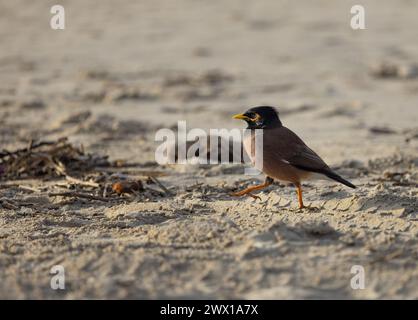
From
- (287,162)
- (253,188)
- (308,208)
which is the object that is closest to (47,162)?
(253,188)

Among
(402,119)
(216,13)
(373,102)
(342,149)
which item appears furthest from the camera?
(216,13)

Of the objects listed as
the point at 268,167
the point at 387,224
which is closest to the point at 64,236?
the point at 268,167

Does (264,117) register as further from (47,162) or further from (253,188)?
(47,162)

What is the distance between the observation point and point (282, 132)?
21.5 feet

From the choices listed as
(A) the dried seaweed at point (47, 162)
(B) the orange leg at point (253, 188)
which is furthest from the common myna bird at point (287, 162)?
(A) the dried seaweed at point (47, 162)

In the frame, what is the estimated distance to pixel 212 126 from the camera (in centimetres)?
966

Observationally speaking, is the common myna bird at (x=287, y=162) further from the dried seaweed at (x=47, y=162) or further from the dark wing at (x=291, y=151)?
the dried seaweed at (x=47, y=162)

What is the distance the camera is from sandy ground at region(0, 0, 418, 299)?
455 cm

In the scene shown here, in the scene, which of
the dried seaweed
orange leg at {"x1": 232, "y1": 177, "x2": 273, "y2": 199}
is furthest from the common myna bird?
the dried seaweed

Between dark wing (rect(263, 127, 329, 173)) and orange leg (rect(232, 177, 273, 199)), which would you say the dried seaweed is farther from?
dark wing (rect(263, 127, 329, 173))

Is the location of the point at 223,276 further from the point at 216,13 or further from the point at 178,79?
the point at 216,13
